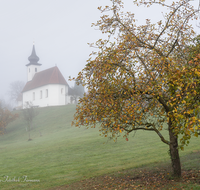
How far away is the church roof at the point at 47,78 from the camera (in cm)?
8576

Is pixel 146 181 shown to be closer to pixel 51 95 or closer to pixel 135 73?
pixel 135 73

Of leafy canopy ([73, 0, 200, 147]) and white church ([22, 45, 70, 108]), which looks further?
white church ([22, 45, 70, 108])

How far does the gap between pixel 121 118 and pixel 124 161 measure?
8.56 meters

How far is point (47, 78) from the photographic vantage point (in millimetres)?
87438

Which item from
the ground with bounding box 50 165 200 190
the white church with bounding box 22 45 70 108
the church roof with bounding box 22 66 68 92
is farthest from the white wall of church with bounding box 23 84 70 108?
the ground with bounding box 50 165 200 190

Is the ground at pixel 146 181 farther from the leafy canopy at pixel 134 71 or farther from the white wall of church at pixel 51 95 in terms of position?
the white wall of church at pixel 51 95

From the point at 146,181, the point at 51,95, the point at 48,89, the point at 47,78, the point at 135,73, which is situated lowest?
the point at 146,181

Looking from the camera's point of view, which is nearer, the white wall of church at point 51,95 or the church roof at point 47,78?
the white wall of church at point 51,95

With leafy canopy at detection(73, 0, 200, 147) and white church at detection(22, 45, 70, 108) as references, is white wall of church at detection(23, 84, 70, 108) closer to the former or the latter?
white church at detection(22, 45, 70, 108)

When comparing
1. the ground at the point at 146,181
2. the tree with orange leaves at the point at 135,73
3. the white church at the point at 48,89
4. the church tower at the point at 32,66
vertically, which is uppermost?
the church tower at the point at 32,66

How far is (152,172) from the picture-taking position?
11.6 m

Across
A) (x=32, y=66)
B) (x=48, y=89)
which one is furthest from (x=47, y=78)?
(x=32, y=66)

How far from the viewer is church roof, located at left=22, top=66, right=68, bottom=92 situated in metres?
85.8

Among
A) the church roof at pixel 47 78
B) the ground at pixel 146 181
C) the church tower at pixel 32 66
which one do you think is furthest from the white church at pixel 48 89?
the ground at pixel 146 181
